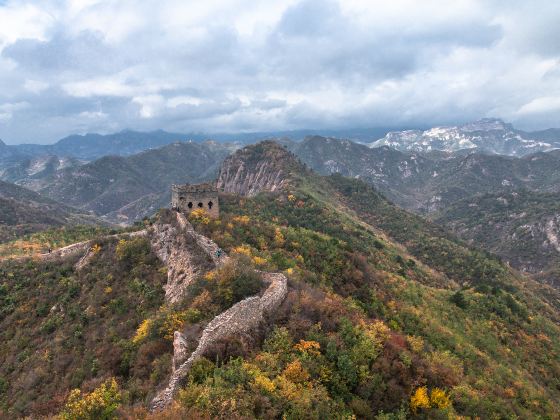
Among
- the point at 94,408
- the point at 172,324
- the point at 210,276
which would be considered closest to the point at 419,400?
the point at 172,324

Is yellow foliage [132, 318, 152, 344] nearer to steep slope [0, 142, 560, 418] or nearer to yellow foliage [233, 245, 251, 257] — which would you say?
steep slope [0, 142, 560, 418]

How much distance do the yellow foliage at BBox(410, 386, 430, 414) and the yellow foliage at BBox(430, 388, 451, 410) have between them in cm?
67

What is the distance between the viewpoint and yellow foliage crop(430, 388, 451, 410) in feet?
67.9

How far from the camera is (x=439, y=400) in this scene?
20.8m

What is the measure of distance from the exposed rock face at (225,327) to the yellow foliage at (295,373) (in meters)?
3.78

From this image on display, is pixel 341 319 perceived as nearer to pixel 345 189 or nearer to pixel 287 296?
pixel 287 296

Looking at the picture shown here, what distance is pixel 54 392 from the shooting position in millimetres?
26516

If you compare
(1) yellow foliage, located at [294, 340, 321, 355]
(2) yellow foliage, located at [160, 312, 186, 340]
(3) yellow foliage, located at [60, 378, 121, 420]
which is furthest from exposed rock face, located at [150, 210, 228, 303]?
(3) yellow foliage, located at [60, 378, 121, 420]

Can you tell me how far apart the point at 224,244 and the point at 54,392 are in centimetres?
1784

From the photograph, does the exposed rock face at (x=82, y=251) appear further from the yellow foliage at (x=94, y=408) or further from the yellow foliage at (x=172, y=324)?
the yellow foliage at (x=94, y=408)

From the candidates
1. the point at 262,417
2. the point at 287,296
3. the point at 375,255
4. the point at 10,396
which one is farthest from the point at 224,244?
the point at 375,255

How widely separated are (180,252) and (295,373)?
22.0 meters

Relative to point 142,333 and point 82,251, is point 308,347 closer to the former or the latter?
point 142,333

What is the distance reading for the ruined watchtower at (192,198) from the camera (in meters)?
49.9
